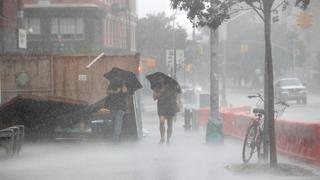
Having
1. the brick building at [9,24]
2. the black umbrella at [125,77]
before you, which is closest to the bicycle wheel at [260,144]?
the black umbrella at [125,77]

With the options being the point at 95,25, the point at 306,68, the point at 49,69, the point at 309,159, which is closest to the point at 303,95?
the point at 95,25

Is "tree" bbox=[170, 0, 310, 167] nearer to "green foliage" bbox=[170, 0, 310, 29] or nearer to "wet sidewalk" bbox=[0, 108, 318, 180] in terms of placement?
"green foliage" bbox=[170, 0, 310, 29]

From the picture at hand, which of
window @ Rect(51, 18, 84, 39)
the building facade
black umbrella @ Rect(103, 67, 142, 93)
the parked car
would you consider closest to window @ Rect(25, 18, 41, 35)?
the building facade

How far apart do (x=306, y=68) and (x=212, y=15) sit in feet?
276

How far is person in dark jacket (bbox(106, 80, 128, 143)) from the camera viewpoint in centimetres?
1644

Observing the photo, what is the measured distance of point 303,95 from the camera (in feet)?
152

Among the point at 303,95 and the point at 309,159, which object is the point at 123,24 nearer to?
the point at 303,95

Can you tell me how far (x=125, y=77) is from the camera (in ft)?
55.3

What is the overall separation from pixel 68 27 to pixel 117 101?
3247 cm

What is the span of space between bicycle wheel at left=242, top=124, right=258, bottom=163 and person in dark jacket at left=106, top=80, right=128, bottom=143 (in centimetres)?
410

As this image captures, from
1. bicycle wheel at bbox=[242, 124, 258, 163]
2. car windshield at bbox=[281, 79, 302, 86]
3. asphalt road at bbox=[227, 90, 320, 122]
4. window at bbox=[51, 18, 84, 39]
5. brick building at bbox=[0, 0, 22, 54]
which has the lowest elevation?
asphalt road at bbox=[227, 90, 320, 122]

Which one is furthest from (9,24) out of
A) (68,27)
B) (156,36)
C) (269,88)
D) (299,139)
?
(156,36)

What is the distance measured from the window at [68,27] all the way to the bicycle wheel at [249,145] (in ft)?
118

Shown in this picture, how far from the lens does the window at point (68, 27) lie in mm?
48156
